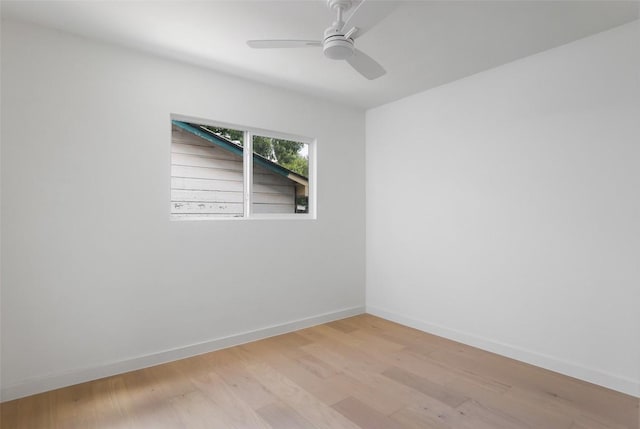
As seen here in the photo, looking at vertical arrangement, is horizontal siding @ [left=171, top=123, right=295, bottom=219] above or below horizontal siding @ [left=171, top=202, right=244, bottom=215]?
above

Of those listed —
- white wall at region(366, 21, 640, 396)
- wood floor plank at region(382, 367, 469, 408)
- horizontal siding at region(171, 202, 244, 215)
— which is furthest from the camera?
horizontal siding at region(171, 202, 244, 215)

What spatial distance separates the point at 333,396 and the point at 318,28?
2.48m

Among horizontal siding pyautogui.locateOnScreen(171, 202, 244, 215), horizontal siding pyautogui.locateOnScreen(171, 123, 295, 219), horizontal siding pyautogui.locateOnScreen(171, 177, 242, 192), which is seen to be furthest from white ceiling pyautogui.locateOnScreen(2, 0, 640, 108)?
horizontal siding pyautogui.locateOnScreen(171, 202, 244, 215)

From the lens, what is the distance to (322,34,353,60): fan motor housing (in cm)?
176

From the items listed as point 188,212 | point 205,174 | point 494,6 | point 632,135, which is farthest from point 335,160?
point 632,135

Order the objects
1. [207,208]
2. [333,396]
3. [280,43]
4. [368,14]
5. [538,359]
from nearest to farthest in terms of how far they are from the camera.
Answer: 1. [368,14]
2. [280,43]
3. [333,396]
4. [538,359]
5. [207,208]

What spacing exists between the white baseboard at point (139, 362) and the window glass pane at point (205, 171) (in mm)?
1132

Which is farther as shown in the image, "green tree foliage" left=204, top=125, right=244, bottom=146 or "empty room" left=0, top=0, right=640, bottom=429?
"green tree foliage" left=204, top=125, right=244, bottom=146

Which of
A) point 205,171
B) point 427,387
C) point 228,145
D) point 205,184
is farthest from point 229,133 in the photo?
point 427,387

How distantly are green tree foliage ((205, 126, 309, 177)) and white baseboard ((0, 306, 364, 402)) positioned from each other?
1.64 metres

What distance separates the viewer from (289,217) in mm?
3531

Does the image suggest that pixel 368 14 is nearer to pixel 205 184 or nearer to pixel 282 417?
pixel 205 184

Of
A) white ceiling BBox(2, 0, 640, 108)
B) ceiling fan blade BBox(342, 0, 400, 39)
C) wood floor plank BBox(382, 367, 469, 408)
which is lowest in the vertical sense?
wood floor plank BBox(382, 367, 469, 408)

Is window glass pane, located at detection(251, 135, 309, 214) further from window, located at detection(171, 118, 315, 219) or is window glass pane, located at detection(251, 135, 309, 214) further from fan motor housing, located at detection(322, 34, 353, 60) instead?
fan motor housing, located at detection(322, 34, 353, 60)
